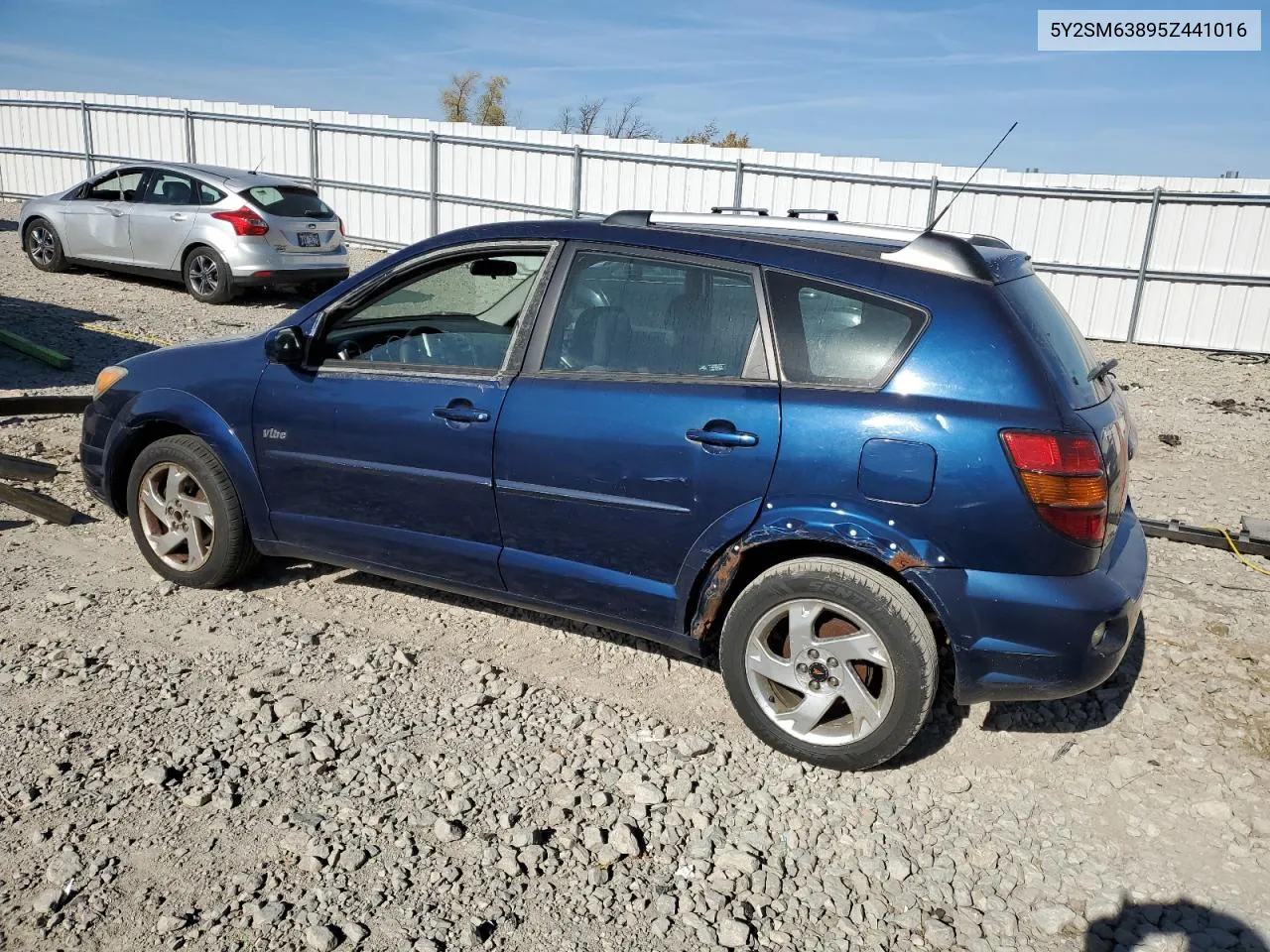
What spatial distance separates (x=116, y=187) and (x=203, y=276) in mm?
2108

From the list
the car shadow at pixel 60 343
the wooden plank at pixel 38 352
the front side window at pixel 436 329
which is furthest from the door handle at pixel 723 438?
the wooden plank at pixel 38 352

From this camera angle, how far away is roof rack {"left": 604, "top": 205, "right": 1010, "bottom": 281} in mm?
3244

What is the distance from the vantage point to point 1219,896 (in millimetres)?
2803

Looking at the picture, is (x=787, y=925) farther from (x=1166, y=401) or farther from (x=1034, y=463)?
(x=1166, y=401)

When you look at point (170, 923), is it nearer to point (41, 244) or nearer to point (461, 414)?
point (461, 414)

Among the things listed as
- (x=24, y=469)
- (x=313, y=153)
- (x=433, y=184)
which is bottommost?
(x=24, y=469)

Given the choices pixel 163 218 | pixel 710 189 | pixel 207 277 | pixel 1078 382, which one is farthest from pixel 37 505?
pixel 710 189

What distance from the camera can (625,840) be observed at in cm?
295

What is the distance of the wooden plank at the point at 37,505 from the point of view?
504 cm

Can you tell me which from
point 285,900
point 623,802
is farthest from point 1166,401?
point 285,900

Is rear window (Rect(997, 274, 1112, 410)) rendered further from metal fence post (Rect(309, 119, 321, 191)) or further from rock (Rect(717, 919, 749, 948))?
metal fence post (Rect(309, 119, 321, 191))

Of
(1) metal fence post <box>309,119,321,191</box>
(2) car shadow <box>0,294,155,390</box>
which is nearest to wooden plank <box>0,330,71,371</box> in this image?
(2) car shadow <box>0,294,155,390</box>

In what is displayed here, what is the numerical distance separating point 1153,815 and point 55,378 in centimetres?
822

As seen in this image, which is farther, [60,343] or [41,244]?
[41,244]
